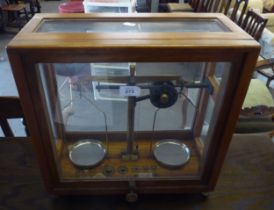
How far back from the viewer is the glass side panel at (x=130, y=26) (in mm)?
444

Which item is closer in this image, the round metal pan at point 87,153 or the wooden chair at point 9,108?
the round metal pan at point 87,153

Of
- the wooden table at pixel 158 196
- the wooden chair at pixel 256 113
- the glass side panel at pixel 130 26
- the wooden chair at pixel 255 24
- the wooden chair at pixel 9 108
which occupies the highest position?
the glass side panel at pixel 130 26

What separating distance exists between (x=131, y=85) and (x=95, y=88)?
87mm

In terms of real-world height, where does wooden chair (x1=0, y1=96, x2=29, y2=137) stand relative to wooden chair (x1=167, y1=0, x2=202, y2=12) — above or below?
above

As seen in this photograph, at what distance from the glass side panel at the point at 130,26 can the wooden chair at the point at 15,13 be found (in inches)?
128

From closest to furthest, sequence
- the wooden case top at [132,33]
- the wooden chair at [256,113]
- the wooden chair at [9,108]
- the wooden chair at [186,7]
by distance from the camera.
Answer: the wooden case top at [132,33]
the wooden chair at [9,108]
the wooden chair at [256,113]
the wooden chair at [186,7]

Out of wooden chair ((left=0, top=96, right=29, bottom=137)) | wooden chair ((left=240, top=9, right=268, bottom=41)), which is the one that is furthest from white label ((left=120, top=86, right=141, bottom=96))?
wooden chair ((left=240, top=9, right=268, bottom=41))

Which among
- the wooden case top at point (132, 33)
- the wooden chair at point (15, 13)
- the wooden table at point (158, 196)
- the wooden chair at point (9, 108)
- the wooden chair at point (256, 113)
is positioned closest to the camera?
the wooden case top at point (132, 33)

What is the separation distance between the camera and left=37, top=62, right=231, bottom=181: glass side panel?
470 mm

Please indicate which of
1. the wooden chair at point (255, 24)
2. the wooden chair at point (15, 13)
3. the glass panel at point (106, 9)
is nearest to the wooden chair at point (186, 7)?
the wooden chair at point (255, 24)

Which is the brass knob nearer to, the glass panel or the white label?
the white label

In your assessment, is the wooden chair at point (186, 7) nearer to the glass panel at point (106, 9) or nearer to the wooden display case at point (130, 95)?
the glass panel at point (106, 9)

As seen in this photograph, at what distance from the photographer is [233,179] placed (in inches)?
24.4

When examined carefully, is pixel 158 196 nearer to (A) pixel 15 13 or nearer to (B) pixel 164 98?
(B) pixel 164 98
